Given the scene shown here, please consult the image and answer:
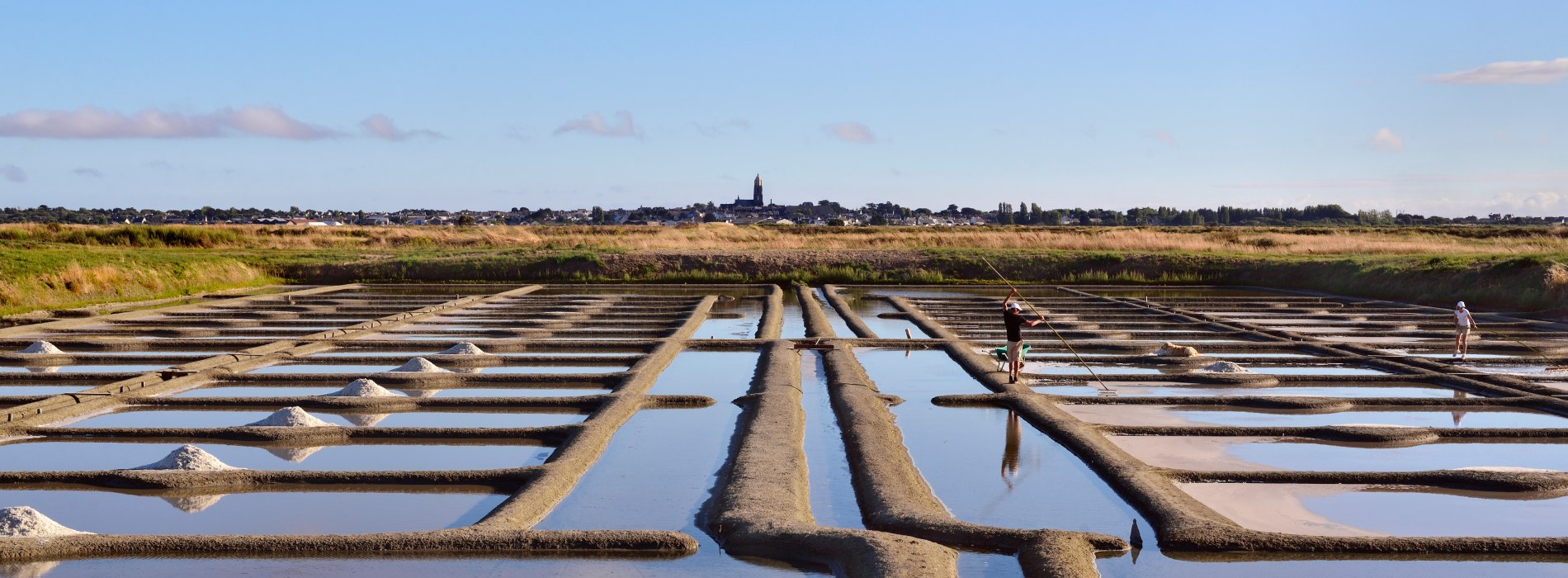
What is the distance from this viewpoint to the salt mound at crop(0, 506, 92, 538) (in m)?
5.36

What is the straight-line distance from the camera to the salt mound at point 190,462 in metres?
6.80

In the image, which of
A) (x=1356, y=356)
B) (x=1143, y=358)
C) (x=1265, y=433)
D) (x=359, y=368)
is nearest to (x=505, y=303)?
(x=359, y=368)

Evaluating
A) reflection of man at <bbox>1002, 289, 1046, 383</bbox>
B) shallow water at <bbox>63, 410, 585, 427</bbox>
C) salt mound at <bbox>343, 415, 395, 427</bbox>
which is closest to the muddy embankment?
reflection of man at <bbox>1002, 289, 1046, 383</bbox>

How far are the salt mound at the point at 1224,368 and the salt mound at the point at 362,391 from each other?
6.71 meters

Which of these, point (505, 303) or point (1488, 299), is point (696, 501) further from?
point (1488, 299)

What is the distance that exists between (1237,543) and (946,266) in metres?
23.1

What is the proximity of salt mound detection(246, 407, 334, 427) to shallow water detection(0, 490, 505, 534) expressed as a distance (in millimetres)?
1721

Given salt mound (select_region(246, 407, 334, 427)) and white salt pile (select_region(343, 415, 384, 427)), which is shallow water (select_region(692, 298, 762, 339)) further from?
salt mound (select_region(246, 407, 334, 427))

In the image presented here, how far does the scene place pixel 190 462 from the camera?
6828 millimetres

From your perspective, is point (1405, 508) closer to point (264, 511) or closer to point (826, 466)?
point (826, 466)

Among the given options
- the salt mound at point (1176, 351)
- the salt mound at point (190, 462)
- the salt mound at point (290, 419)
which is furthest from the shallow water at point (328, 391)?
the salt mound at point (1176, 351)

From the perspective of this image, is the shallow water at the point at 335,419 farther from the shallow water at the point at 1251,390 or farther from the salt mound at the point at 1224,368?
the salt mound at the point at 1224,368

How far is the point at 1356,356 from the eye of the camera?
1298cm

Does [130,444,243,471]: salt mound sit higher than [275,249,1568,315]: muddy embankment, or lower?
higher
